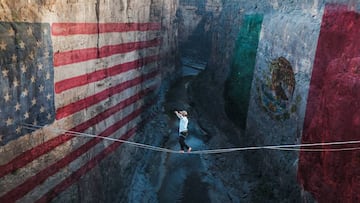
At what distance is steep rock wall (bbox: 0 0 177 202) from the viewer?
161 inches

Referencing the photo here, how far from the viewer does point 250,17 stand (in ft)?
30.9

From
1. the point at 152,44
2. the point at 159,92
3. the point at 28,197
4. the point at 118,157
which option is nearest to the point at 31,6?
the point at 28,197

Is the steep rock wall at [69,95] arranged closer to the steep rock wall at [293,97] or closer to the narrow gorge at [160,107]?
the narrow gorge at [160,107]

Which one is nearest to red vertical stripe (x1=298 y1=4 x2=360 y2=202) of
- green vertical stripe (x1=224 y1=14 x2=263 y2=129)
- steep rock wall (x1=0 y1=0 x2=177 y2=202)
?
green vertical stripe (x1=224 y1=14 x2=263 y2=129)

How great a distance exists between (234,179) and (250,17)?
14.4 ft
